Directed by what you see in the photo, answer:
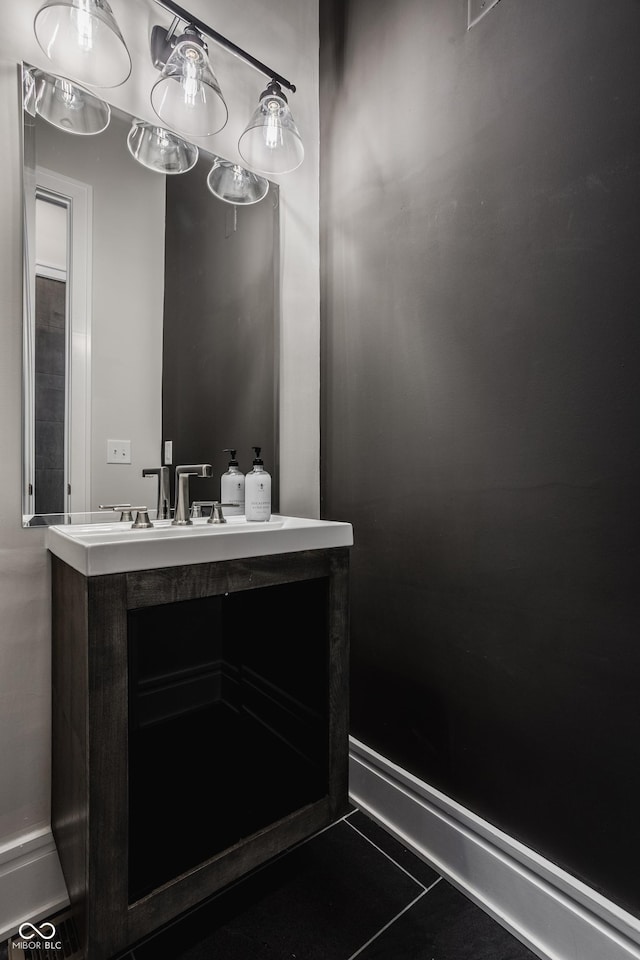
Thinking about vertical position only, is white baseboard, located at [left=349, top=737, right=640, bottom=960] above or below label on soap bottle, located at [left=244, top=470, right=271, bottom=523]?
below

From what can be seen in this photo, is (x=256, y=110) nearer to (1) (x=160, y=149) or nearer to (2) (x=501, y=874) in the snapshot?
(1) (x=160, y=149)

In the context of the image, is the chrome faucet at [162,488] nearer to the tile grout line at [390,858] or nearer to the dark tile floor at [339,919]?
the dark tile floor at [339,919]

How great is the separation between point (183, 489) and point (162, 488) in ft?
0.36

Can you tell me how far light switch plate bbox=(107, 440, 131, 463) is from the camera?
1.34 meters

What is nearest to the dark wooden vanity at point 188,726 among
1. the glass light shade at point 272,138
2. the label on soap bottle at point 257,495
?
the label on soap bottle at point 257,495

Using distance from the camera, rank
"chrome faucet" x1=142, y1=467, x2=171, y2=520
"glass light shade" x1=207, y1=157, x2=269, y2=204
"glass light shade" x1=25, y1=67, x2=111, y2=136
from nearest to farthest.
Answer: "glass light shade" x1=25, y1=67, x2=111, y2=136 → "chrome faucet" x1=142, y1=467, x2=171, y2=520 → "glass light shade" x1=207, y1=157, x2=269, y2=204

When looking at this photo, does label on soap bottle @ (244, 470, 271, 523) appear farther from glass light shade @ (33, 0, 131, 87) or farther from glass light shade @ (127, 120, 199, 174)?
glass light shade @ (33, 0, 131, 87)

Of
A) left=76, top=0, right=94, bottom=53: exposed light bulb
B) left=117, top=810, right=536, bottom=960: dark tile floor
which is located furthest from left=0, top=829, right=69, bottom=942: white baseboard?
left=76, top=0, right=94, bottom=53: exposed light bulb

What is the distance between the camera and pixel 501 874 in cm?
116

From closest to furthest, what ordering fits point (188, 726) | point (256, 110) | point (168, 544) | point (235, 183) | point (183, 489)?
point (168, 544) → point (188, 726) → point (183, 489) → point (256, 110) → point (235, 183)

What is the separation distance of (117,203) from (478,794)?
6.07ft

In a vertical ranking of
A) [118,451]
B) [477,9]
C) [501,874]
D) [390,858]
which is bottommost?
[390,858]

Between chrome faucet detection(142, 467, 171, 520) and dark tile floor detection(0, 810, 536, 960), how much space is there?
39.0 inches

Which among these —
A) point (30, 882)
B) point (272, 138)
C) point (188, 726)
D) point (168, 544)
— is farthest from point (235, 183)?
point (30, 882)
